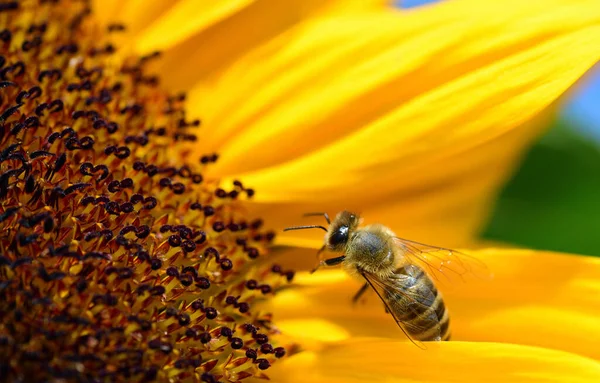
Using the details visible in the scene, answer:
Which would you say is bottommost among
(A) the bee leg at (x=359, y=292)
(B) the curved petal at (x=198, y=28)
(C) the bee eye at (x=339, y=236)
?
(A) the bee leg at (x=359, y=292)

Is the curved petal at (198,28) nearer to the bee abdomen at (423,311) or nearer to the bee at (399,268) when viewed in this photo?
the bee at (399,268)

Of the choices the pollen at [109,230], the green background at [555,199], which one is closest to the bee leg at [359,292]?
the pollen at [109,230]

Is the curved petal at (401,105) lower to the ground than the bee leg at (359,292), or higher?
higher

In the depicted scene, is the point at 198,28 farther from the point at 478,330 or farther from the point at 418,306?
the point at 478,330

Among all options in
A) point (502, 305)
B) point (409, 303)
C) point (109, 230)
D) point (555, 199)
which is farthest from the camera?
point (555, 199)

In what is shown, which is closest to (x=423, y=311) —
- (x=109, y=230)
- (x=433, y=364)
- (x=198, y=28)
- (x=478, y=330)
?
(x=433, y=364)
